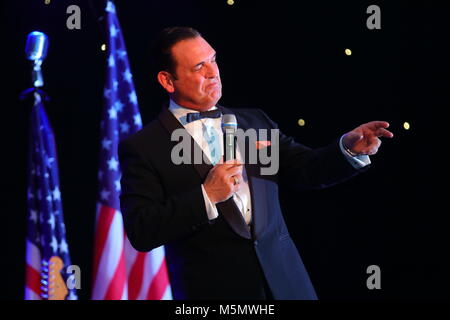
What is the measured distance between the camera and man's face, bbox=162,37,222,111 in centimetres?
236

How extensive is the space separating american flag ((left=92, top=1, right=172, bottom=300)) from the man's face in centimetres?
139

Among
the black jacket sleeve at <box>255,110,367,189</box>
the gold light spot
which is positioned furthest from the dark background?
the black jacket sleeve at <box>255,110,367,189</box>

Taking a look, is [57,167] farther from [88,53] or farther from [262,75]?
[262,75]

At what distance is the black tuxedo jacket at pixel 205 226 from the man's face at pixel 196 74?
13 cm

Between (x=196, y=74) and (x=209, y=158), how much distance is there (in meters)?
0.34

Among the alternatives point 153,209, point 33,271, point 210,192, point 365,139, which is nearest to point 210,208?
point 210,192

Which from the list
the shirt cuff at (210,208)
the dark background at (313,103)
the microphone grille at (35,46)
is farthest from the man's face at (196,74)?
the microphone grille at (35,46)

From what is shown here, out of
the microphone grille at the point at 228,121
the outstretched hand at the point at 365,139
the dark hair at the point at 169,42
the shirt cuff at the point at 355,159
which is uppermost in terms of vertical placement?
the dark hair at the point at 169,42

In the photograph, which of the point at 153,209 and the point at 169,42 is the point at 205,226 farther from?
the point at 169,42

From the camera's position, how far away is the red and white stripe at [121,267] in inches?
142

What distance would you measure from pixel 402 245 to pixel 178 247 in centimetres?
175

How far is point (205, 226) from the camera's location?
7.14 feet

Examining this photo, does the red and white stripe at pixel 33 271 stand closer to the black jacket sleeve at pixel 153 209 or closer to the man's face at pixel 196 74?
the black jacket sleeve at pixel 153 209
